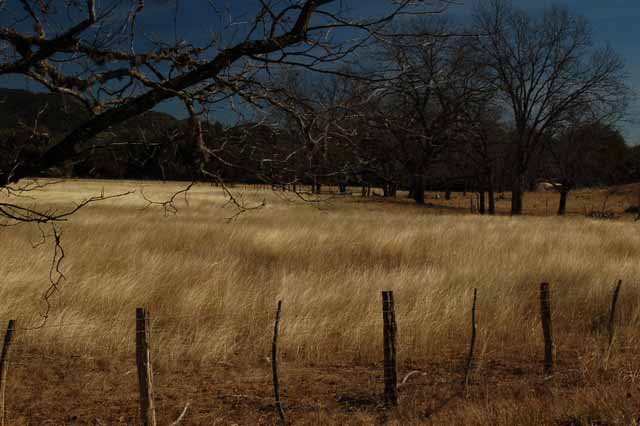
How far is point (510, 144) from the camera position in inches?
1254

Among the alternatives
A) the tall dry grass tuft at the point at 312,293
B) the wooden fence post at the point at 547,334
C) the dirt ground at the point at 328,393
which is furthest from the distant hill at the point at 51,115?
the wooden fence post at the point at 547,334

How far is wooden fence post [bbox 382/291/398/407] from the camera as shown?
14.2 feet

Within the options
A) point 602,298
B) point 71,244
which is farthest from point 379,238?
point 71,244

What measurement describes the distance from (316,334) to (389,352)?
6.26ft

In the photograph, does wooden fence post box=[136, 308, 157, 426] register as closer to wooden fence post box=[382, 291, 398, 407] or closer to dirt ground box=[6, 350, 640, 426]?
dirt ground box=[6, 350, 640, 426]

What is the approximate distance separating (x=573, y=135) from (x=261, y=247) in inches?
966

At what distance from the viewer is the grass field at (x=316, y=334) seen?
4.42 m

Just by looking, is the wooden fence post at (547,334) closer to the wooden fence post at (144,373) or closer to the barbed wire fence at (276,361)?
the barbed wire fence at (276,361)

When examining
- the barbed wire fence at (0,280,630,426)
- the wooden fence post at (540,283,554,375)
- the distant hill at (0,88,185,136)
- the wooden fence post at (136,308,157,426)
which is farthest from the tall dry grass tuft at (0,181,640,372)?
the distant hill at (0,88,185,136)

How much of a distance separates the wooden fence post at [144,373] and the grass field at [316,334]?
2.18 feet

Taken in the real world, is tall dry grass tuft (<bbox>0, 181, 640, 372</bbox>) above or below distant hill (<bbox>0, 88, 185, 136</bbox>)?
below

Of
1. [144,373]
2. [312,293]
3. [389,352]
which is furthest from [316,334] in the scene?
[144,373]

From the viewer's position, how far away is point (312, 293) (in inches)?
303

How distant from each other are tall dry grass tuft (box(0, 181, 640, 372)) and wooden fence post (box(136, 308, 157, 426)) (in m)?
1.81
